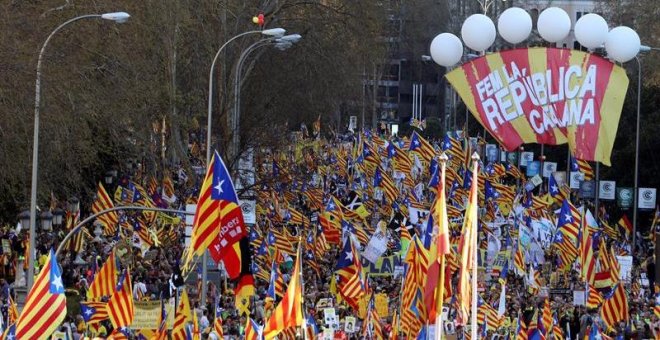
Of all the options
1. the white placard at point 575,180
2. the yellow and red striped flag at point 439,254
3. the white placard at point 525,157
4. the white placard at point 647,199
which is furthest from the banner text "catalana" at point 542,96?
the white placard at point 525,157

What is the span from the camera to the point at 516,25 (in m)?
26.6

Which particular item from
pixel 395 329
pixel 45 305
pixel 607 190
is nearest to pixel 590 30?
pixel 395 329

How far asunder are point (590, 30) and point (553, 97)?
2.25 metres

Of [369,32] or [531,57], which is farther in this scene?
[369,32]

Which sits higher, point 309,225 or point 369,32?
point 369,32

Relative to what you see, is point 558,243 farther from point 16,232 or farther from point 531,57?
point 531,57

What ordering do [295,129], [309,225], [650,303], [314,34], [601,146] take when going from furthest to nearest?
1. [295,129]
2. [314,34]
3. [309,225]
4. [650,303]
5. [601,146]

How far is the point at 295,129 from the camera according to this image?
79.1 metres

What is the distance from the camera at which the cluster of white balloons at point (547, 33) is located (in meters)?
26.0

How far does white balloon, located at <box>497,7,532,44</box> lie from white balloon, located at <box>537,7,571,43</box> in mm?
300

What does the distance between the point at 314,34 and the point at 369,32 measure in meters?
1.80

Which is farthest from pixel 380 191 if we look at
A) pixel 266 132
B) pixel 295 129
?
pixel 295 129

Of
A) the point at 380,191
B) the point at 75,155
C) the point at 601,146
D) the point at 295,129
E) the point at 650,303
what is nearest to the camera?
the point at 601,146

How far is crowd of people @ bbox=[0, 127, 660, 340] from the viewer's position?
2905cm
